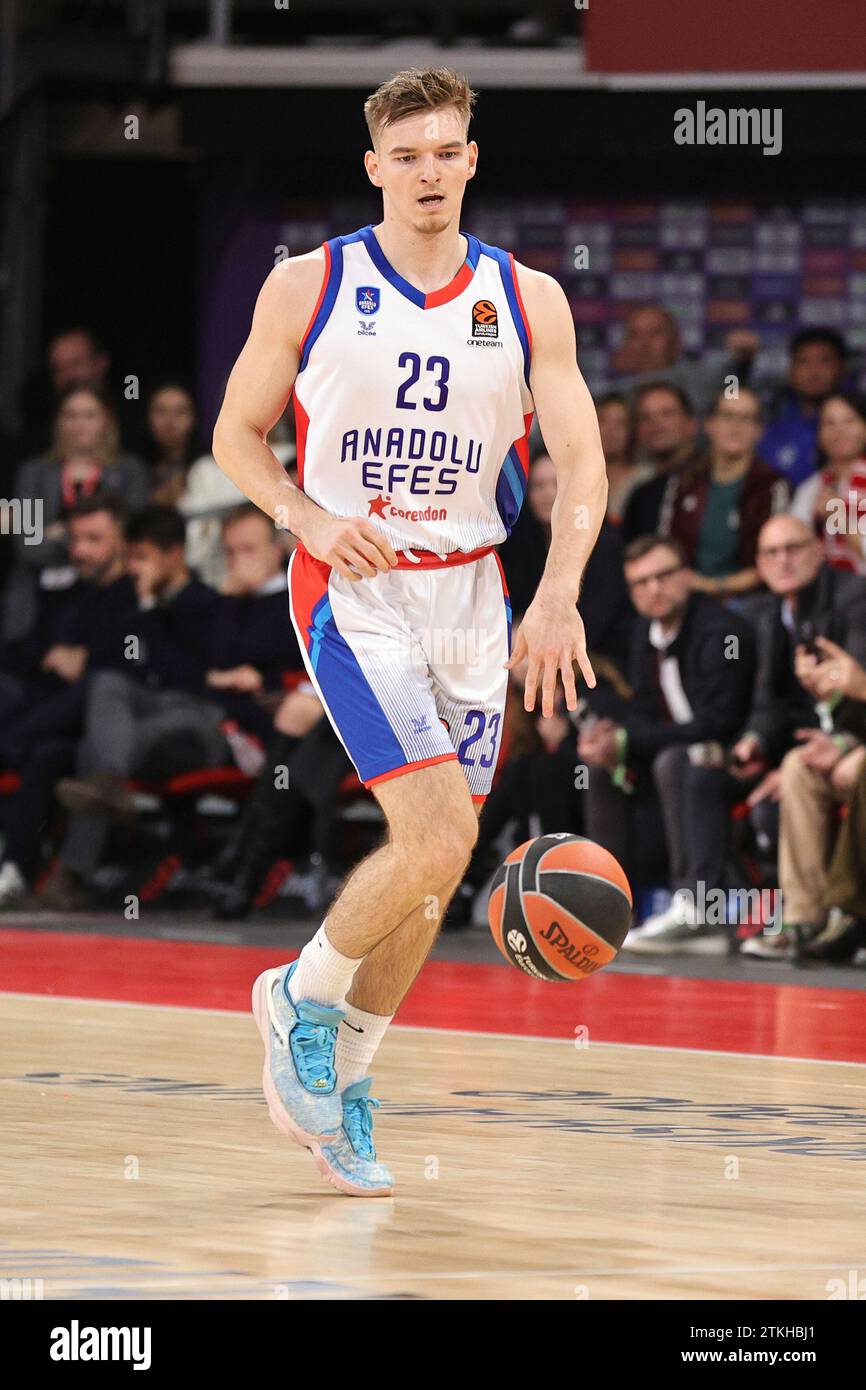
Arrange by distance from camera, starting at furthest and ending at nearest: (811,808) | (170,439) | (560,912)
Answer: (170,439) → (811,808) → (560,912)

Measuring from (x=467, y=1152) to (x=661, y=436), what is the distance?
23.5 ft

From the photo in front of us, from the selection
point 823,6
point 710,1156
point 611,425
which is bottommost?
point 710,1156

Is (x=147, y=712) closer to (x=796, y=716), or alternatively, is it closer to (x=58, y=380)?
(x=58, y=380)

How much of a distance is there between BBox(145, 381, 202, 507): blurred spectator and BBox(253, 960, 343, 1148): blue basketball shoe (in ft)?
27.1

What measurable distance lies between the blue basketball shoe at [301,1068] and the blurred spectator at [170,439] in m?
8.25

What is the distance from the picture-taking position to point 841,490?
10820 mm

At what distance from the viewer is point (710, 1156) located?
17.1 feet

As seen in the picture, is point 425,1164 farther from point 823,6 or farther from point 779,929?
point 823,6

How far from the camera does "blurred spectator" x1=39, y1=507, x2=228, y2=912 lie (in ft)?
38.8

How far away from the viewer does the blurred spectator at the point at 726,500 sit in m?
11.1

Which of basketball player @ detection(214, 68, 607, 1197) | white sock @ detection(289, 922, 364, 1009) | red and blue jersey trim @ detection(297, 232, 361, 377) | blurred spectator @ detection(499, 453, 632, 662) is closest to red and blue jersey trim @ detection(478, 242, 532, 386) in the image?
basketball player @ detection(214, 68, 607, 1197)

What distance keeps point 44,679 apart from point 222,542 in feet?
3.69

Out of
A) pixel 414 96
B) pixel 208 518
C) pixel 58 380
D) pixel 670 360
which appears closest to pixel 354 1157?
pixel 414 96

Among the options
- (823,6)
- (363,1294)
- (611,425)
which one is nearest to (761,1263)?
(363,1294)
